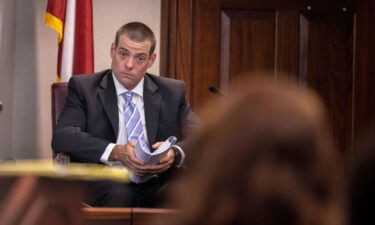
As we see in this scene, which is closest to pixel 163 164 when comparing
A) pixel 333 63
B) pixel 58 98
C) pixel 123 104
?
pixel 123 104

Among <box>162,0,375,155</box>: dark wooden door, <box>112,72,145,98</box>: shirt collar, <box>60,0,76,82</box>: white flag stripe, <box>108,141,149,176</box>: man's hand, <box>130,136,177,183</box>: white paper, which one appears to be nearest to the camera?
<box>130,136,177,183</box>: white paper

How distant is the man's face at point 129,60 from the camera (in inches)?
129

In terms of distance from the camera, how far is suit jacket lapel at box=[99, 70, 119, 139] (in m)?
3.14

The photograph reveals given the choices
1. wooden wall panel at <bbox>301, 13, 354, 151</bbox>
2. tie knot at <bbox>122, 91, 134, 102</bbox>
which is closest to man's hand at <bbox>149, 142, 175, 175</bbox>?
tie knot at <bbox>122, 91, 134, 102</bbox>

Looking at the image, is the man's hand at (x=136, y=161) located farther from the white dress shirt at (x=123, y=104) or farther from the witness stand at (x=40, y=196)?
the witness stand at (x=40, y=196)

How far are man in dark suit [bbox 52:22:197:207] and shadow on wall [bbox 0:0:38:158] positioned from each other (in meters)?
1.13

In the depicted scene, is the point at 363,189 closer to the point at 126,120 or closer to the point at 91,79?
the point at 126,120

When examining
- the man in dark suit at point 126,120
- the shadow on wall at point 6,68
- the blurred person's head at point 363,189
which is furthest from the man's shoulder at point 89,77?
the blurred person's head at point 363,189

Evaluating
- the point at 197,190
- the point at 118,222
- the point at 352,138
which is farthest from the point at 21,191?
the point at 352,138

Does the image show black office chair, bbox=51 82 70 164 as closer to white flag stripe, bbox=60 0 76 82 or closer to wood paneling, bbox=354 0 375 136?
white flag stripe, bbox=60 0 76 82

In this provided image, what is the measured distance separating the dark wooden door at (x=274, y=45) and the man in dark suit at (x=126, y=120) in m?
1.03

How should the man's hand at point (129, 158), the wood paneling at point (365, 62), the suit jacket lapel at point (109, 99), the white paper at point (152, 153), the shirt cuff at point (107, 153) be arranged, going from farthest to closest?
1. the wood paneling at point (365, 62)
2. the suit jacket lapel at point (109, 99)
3. the shirt cuff at point (107, 153)
4. the man's hand at point (129, 158)
5. the white paper at point (152, 153)

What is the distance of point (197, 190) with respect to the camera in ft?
1.93

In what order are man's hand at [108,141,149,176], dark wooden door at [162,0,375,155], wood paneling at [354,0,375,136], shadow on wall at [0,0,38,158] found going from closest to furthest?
man's hand at [108,141,149,176] < shadow on wall at [0,0,38,158] < dark wooden door at [162,0,375,155] < wood paneling at [354,0,375,136]
